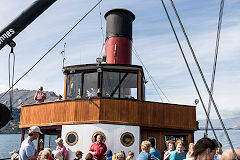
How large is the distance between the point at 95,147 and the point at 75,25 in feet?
18.7

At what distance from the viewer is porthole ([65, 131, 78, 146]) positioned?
10015mm

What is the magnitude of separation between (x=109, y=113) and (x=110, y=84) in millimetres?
1484

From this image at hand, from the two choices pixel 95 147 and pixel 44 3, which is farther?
pixel 95 147

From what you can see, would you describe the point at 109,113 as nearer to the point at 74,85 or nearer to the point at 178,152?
the point at 74,85

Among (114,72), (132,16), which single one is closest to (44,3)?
(114,72)

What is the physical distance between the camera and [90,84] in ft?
36.5

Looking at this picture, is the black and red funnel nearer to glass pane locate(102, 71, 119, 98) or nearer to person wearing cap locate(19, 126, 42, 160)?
glass pane locate(102, 71, 119, 98)

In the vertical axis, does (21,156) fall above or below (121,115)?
below

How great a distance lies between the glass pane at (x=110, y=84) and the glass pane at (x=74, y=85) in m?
1.19

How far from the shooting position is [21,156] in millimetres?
4773

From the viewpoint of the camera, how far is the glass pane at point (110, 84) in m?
11.0

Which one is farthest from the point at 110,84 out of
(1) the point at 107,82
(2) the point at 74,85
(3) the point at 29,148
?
(3) the point at 29,148

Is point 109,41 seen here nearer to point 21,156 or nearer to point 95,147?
point 95,147

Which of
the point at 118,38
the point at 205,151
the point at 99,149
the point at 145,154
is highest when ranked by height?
the point at 118,38
